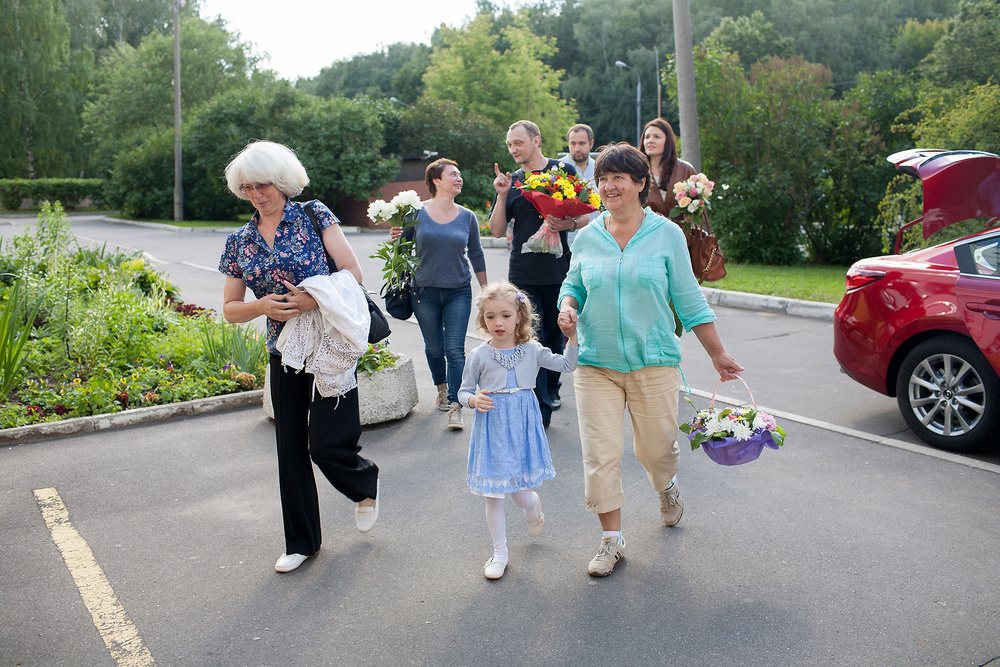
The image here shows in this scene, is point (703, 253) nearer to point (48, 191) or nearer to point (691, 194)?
point (691, 194)

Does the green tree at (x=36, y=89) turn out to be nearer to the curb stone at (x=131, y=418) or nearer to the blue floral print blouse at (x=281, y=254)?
the curb stone at (x=131, y=418)

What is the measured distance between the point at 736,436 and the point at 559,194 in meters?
2.33

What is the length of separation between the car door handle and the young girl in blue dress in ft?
9.92

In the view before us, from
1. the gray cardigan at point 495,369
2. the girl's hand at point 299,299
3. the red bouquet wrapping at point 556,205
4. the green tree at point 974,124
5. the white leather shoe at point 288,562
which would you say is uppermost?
the green tree at point 974,124

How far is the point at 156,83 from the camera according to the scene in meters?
46.0

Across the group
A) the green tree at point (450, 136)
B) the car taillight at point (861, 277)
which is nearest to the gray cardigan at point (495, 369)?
the car taillight at point (861, 277)

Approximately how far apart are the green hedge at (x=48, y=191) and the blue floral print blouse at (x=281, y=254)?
46756 millimetres

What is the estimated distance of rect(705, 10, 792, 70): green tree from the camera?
172ft

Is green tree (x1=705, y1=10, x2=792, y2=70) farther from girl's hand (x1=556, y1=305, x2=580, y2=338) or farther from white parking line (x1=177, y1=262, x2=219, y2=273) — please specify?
girl's hand (x1=556, y1=305, x2=580, y2=338)

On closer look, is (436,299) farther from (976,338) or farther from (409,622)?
(976,338)

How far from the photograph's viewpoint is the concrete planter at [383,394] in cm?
623

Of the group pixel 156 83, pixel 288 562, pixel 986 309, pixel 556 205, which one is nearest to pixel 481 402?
pixel 288 562

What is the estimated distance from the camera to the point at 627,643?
127 inches

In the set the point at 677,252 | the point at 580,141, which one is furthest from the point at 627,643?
the point at 580,141
